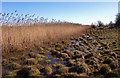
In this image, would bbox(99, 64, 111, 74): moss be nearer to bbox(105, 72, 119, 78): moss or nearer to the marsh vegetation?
the marsh vegetation

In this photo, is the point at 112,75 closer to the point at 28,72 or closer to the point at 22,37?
the point at 28,72

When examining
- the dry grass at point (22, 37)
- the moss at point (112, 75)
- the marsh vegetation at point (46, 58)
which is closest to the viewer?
the moss at point (112, 75)

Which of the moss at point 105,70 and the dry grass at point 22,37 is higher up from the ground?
the dry grass at point 22,37

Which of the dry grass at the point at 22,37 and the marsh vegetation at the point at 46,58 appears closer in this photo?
the marsh vegetation at the point at 46,58

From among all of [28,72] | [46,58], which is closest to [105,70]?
[28,72]

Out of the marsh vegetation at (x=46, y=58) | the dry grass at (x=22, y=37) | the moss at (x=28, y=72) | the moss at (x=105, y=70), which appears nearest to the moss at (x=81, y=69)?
the marsh vegetation at (x=46, y=58)

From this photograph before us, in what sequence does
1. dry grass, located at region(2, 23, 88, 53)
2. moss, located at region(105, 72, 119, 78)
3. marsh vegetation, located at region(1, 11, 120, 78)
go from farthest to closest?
dry grass, located at region(2, 23, 88, 53) < marsh vegetation, located at region(1, 11, 120, 78) < moss, located at region(105, 72, 119, 78)

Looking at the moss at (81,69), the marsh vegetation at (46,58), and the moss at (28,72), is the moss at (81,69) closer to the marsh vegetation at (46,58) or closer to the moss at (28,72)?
the marsh vegetation at (46,58)

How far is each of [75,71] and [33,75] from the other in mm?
1451

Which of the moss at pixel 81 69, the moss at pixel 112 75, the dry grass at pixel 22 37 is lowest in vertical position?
the moss at pixel 112 75

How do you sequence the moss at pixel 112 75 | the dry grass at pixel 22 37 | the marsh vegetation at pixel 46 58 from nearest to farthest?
1. the moss at pixel 112 75
2. the marsh vegetation at pixel 46 58
3. the dry grass at pixel 22 37

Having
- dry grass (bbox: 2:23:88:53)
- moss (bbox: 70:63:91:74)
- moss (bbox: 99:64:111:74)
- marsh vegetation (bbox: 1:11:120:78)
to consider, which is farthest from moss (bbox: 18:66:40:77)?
dry grass (bbox: 2:23:88:53)

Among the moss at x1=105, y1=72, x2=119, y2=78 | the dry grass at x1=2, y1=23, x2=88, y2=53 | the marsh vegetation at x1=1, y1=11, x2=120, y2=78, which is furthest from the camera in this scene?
the dry grass at x1=2, y1=23, x2=88, y2=53

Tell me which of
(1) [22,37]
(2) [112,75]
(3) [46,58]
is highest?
(1) [22,37]
